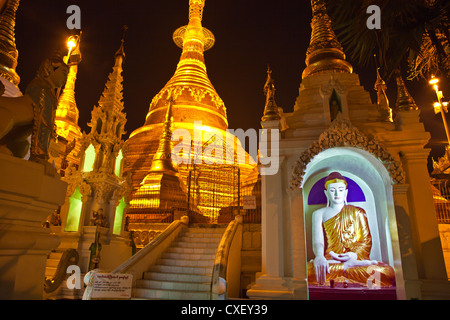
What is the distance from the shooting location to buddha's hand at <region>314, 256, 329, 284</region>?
654 centimetres

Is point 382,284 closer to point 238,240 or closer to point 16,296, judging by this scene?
point 238,240

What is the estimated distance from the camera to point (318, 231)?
283 inches

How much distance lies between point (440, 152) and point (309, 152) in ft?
69.4

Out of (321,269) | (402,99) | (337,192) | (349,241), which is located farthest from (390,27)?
(321,269)

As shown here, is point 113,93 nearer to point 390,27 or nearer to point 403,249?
point 390,27

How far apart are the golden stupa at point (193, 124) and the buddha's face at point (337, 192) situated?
31.0 feet

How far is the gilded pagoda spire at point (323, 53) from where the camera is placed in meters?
9.30

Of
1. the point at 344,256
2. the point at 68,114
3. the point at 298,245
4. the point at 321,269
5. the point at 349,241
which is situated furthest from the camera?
the point at 68,114

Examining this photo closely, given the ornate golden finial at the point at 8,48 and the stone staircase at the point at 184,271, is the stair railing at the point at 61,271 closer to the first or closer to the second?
the stone staircase at the point at 184,271

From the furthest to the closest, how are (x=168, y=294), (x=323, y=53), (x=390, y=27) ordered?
1. (x=323, y=53)
2. (x=168, y=294)
3. (x=390, y=27)

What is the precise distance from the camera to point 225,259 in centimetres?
652

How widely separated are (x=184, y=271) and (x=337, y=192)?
4536 mm

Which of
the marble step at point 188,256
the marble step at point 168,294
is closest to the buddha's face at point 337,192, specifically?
the marble step at point 188,256
